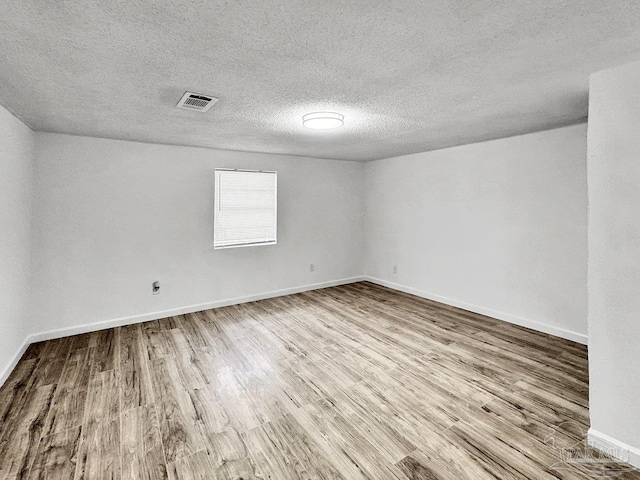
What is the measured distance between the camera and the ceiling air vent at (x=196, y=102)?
2.30 m

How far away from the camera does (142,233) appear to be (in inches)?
157

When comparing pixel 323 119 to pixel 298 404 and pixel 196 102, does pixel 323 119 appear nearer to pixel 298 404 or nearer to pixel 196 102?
pixel 196 102

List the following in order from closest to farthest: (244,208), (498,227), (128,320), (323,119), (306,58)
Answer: (306,58)
(323,119)
(128,320)
(498,227)
(244,208)

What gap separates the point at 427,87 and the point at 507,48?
1.96 ft

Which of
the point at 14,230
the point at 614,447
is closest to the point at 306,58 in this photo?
the point at 614,447

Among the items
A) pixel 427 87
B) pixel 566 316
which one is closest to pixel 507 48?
pixel 427 87

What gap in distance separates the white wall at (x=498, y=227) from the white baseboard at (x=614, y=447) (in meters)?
1.83

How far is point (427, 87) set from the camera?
2184 millimetres

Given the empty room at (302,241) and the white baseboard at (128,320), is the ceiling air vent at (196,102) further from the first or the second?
the white baseboard at (128,320)

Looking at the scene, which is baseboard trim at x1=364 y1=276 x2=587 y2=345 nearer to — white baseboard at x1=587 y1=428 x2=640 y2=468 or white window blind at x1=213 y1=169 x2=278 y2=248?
white baseboard at x1=587 y1=428 x2=640 y2=468

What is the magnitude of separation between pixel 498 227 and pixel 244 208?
365cm

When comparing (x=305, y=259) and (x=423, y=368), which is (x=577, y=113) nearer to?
(x=423, y=368)

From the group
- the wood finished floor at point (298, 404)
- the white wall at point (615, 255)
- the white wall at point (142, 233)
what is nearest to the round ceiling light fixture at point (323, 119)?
the white wall at point (615, 255)

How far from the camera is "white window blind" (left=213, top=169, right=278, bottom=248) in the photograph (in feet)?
15.1
